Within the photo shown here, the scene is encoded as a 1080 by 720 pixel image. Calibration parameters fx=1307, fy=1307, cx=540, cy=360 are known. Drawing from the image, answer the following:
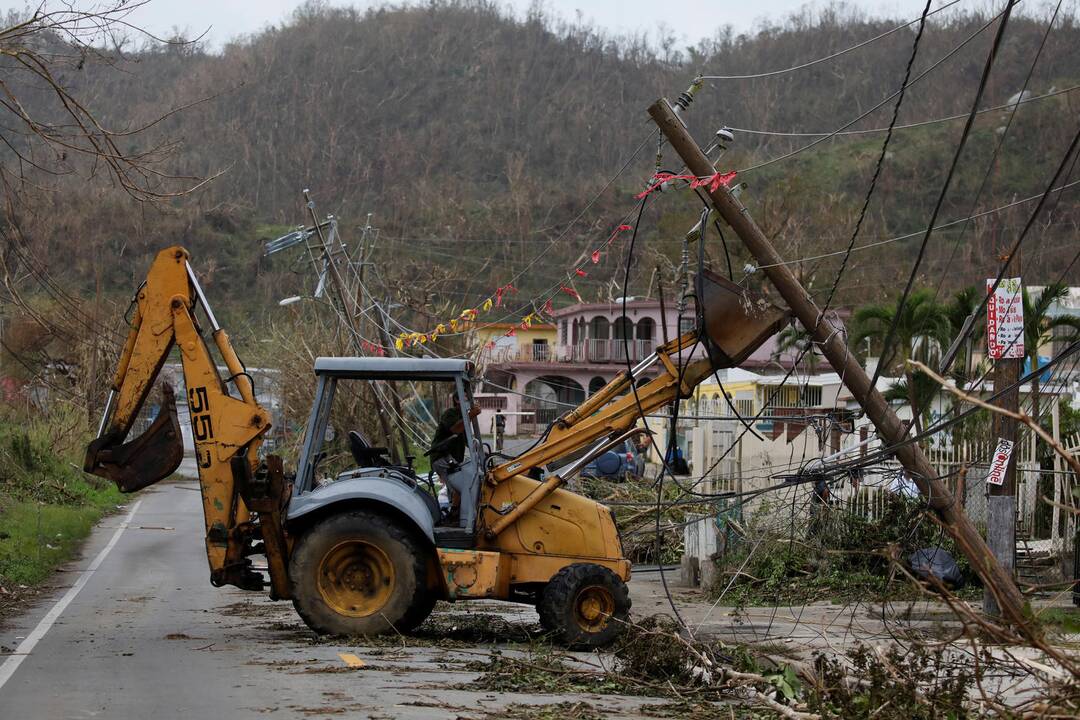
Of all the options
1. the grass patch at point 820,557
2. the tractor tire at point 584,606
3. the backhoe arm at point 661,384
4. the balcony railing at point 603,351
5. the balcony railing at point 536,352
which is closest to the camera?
the tractor tire at point 584,606

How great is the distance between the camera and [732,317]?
473 inches

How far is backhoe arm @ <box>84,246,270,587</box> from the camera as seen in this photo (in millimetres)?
12188

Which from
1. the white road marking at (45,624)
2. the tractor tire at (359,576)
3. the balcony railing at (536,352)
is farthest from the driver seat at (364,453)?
the balcony railing at (536,352)

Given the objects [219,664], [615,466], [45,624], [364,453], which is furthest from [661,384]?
[615,466]

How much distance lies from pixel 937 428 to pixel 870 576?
6.50 meters

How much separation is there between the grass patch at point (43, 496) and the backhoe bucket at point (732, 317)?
30.8 feet

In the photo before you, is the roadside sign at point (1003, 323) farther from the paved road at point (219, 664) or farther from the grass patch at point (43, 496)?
the grass patch at point (43, 496)

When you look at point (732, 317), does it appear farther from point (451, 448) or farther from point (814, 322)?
point (451, 448)

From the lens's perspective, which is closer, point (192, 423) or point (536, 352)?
point (192, 423)

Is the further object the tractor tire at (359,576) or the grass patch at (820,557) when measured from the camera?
the grass patch at (820,557)

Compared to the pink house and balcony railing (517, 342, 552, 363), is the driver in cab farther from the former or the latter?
balcony railing (517, 342, 552, 363)

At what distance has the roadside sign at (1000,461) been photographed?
14.3 metres

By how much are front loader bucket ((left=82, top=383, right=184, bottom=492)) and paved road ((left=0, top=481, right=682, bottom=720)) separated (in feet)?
4.85

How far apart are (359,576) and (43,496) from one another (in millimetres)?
18699
